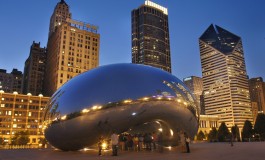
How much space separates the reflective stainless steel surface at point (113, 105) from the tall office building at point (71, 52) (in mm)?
111938

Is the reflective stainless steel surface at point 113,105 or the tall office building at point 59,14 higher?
the tall office building at point 59,14

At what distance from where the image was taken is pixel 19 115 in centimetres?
11706

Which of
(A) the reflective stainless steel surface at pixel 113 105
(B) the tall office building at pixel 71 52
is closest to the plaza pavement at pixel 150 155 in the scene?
(A) the reflective stainless steel surface at pixel 113 105

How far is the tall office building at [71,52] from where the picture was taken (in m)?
126

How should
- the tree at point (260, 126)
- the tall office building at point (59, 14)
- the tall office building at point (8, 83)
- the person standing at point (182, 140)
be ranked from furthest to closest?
the tall office building at point (8, 83) → the tall office building at point (59, 14) → the tree at point (260, 126) → the person standing at point (182, 140)

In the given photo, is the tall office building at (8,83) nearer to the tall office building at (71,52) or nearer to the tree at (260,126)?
the tall office building at (71,52)

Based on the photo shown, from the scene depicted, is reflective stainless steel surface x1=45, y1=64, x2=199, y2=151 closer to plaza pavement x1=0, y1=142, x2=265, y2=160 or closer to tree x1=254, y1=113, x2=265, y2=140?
plaza pavement x1=0, y1=142, x2=265, y2=160

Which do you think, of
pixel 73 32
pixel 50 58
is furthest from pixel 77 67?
pixel 50 58

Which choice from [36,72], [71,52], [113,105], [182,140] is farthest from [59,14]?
[113,105]

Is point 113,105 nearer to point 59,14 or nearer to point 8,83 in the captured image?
point 59,14

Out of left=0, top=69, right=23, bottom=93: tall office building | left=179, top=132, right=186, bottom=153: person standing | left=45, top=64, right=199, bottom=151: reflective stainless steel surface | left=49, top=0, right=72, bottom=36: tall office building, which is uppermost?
left=49, top=0, right=72, bottom=36: tall office building

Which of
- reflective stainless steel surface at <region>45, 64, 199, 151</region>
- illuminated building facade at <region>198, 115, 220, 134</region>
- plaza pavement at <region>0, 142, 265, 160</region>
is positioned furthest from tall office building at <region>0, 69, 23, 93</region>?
reflective stainless steel surface at <region>45, 64, 199, 151</region>

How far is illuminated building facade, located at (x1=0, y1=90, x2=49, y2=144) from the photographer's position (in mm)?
112312

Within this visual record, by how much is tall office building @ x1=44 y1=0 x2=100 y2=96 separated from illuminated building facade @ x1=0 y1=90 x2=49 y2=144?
12409 mm
